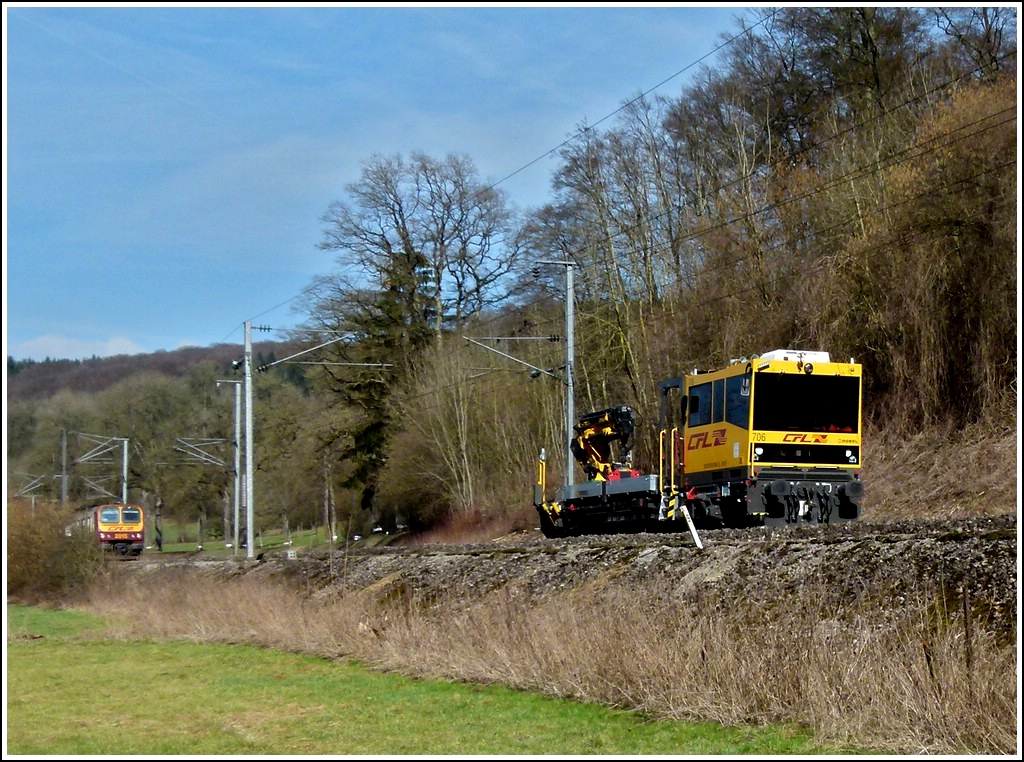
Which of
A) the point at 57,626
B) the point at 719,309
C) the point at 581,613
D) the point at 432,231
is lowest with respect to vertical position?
the point at 57,626

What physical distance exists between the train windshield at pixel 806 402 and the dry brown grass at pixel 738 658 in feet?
27.3

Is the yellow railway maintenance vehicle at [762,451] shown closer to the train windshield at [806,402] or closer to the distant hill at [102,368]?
the train windshield at [806,402]

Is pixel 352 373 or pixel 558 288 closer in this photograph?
pixel 558 288

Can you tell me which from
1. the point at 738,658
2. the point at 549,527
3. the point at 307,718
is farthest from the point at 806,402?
the point at 307,718

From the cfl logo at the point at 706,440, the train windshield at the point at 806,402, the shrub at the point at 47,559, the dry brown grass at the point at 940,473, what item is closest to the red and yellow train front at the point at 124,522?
the shrub at the point at 47,559

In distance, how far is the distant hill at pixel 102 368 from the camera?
926 inches

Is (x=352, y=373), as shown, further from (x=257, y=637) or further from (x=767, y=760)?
(x=767, y=760)

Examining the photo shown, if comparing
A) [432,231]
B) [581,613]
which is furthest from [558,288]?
[581,613]

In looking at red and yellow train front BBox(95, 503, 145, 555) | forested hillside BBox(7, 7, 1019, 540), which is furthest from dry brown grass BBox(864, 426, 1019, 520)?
red and yellow train front BBox(95, 503, 145, 555)

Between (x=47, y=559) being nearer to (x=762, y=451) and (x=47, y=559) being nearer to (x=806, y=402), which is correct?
(x=762, y=451)

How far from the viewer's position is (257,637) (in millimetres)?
17328

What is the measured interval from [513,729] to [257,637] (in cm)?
866

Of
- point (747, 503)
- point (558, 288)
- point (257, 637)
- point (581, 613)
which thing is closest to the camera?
point (581, 613)

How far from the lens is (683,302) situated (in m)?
38.9
